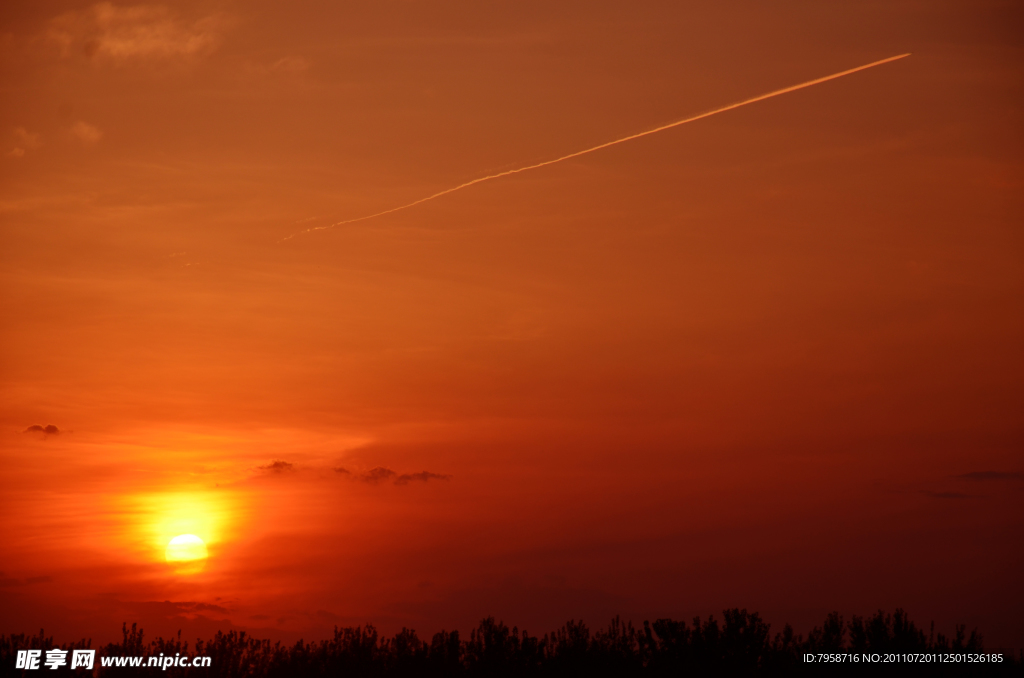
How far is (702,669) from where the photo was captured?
61.2m

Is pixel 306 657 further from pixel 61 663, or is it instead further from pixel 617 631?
pixel 617 631

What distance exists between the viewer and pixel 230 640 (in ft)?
219

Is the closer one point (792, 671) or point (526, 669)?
point (792, 671)

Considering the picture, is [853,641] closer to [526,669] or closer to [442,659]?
[526,669]

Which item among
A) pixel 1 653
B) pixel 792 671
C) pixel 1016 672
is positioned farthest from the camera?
pixel 1 653

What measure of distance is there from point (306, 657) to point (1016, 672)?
3995 centimetres

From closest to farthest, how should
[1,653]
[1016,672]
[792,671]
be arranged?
1. [1016,672]
2. [792,671]
3. [1,653]

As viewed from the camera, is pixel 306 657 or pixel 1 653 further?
pixel 306 657

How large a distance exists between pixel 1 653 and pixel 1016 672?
179ft

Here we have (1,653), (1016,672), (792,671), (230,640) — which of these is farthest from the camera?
(230,640)

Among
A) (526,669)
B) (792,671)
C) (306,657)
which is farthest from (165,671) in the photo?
(792,671)

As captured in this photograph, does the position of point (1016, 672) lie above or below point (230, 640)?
below

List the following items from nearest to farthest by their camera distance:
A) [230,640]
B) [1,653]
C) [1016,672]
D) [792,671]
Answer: [1016,672]
[792,671]
[1,653]
[230,640]

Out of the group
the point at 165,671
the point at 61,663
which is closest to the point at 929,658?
the point at 165,671
